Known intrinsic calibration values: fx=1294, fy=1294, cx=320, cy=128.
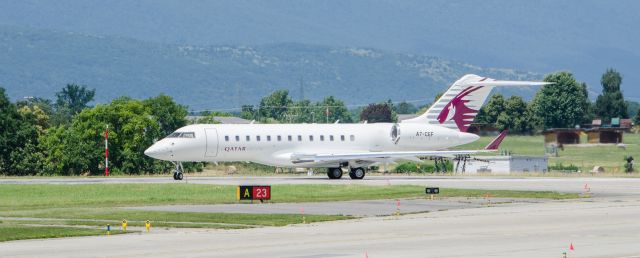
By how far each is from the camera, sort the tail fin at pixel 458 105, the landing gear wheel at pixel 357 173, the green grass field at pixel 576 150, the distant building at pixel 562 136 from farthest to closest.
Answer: the distant building at pixel 562 136, the green grass field at pixel 576 150, the tail fin at pixel 458 105, the landing gear wheel at pixel 357 173

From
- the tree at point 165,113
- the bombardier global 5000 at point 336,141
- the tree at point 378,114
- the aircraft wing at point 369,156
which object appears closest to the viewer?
the bombardier global 5000 at point 336,141

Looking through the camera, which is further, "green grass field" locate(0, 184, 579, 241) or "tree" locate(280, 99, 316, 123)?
A: "tree" locate(280, 99, 316, 123)

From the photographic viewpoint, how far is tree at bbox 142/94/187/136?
99.7 metres

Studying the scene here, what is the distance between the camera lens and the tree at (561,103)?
180 metres

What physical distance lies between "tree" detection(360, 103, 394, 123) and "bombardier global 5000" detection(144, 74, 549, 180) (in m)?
98.6

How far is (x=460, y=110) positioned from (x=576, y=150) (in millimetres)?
66520

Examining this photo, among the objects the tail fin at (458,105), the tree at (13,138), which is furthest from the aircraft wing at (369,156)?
the tree at (13,138)

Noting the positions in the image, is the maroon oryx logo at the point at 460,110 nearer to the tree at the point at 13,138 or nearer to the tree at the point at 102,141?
the tree at the point at 102,141

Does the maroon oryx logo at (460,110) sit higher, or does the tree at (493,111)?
the tree at (493,111)

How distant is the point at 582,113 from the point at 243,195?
145 m

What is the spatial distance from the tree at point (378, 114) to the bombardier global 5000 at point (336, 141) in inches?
3880

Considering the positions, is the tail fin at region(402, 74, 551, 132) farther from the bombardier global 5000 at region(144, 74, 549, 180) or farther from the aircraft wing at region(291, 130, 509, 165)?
the aircraft wing at region(291, 130, 509, 165)

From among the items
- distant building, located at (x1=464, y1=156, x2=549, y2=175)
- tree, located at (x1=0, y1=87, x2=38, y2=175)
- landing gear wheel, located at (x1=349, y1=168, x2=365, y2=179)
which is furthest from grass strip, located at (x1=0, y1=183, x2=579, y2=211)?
distant building, located at (x1=464, y1=156, x2=549, y2=175)

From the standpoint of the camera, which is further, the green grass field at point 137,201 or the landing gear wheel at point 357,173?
the landing gear wheel at point 357,173
